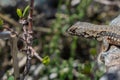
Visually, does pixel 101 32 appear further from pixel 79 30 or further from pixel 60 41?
pixel 60 41

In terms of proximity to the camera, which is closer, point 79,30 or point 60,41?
point 79,30

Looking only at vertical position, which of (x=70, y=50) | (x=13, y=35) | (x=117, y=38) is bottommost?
(x=70, y=50)

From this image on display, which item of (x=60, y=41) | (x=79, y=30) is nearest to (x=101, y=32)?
(x=79, y=30)

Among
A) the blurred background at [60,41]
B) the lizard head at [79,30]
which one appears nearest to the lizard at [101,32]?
the lizard head at [79,30]

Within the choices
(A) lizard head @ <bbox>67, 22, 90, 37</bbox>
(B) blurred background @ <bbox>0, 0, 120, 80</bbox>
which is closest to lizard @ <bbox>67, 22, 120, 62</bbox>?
(A) lizard head @ <bbox>67, 22, 90, 37</bbox>

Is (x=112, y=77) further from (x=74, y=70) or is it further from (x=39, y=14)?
(x=39, y=14)

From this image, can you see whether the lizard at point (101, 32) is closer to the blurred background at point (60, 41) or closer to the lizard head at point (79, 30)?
the lizard head at point (79, 30)

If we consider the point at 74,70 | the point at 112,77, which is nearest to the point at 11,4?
the point at 74,70

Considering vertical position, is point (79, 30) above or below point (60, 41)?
above
